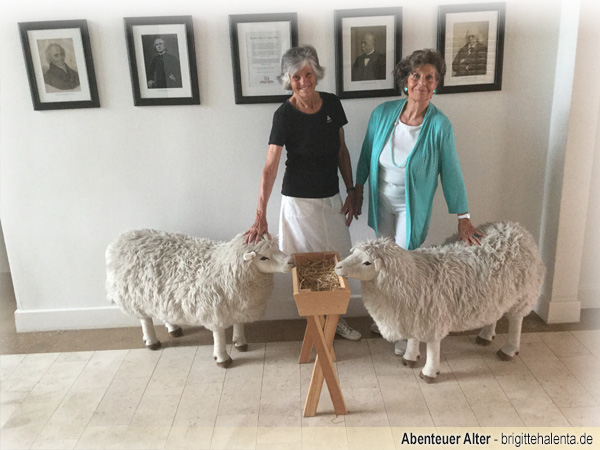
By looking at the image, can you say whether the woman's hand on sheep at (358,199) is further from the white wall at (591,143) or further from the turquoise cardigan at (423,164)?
the white wall at (591,143)

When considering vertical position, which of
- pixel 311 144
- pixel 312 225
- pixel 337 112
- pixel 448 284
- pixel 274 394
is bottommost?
pixel 274 394

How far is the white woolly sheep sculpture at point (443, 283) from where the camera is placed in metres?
2.15

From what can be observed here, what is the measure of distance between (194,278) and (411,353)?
3.97 feet

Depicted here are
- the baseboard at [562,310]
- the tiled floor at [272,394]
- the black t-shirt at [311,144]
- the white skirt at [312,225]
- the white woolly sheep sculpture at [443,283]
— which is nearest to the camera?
the tiled floor at [272,394]

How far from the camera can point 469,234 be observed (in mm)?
2330

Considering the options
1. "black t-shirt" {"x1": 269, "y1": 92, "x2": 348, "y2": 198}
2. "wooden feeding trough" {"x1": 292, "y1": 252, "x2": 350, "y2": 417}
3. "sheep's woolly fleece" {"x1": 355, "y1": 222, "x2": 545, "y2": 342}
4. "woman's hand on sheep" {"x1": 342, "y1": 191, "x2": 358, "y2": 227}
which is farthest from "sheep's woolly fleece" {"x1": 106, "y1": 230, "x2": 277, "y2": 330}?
"sheep's woolly fleece" {"x1": 355, "y1": 222, "x2": 545, "y2": 342}

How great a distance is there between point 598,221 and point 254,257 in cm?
201

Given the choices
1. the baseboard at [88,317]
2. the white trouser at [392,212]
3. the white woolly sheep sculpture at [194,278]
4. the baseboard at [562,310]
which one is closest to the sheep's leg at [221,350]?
the white woolly sheep sculpture at [194,278]

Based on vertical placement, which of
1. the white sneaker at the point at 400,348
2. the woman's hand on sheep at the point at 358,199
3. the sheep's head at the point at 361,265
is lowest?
the white sneaker at the point at 400,348

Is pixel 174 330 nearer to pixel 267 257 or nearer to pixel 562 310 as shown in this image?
pixel 267 257

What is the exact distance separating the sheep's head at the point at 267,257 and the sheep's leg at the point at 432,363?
0.81 meters

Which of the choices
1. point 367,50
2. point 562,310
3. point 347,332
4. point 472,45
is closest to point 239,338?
point 347,332

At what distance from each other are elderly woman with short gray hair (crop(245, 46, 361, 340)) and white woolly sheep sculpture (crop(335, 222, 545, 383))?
347 mm

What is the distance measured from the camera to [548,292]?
2.79 metres
